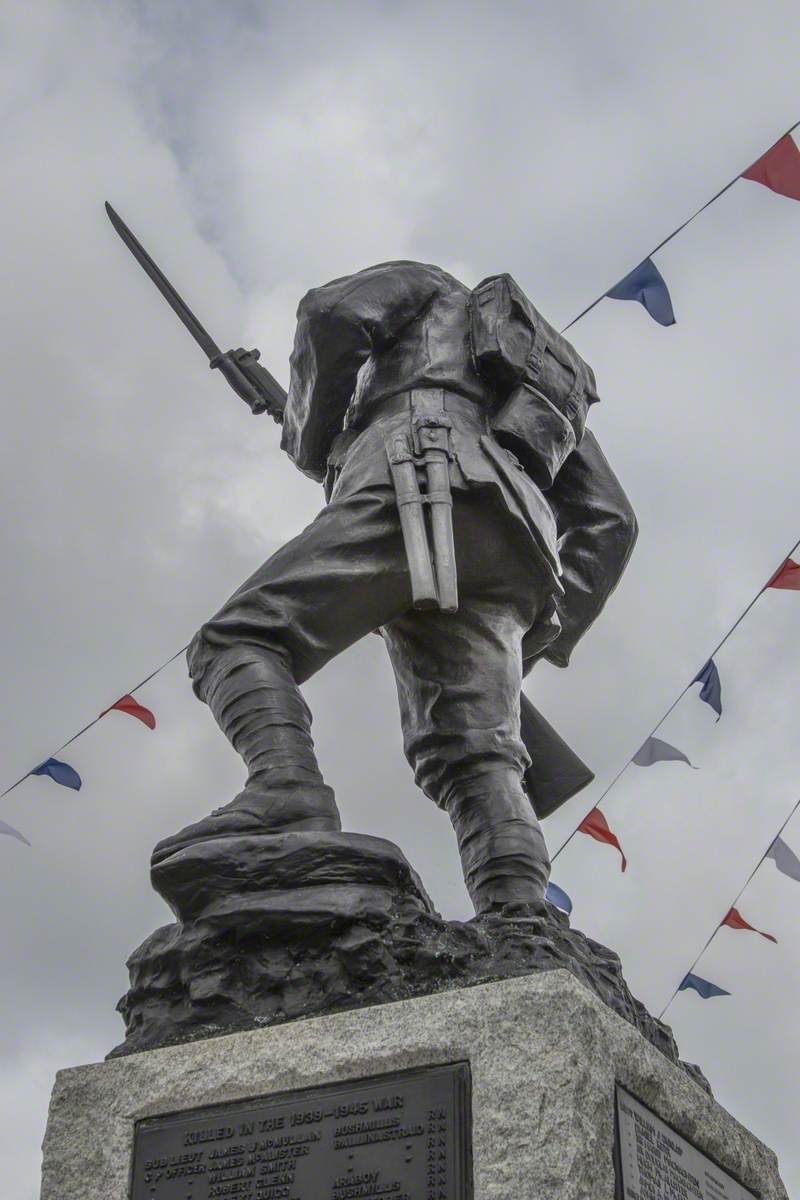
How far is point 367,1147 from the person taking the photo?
11.4 ft

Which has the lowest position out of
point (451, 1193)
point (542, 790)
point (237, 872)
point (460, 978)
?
point (451, 1193)

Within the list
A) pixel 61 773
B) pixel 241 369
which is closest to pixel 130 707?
pixel 61 773

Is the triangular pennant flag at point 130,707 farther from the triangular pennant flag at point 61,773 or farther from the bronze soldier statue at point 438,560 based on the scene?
the bronze soldier statue at point 438,560

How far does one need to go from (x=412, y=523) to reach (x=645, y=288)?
2715mm

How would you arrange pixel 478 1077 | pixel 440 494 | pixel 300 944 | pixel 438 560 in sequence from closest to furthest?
pixel 478 1077
pixel 300 944
pixel 438 560
pixel 440 494

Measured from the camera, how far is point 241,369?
601 cm

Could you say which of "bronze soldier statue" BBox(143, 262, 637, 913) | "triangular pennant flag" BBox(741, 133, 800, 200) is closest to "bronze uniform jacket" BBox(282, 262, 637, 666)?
"bronze soldier statue" BBox(143, 262, 637, 913)

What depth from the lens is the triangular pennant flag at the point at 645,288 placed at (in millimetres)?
6656

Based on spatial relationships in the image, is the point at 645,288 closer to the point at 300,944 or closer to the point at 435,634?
the point at 435,634

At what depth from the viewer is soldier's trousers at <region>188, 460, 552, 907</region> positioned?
4.38 meters

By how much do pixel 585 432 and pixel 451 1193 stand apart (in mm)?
2792

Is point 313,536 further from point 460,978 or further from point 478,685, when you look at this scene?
point 460,978

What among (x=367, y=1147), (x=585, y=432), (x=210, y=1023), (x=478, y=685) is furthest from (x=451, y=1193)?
(x=585, y=432)

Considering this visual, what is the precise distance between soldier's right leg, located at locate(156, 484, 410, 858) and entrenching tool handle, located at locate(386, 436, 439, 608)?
0.24ft
